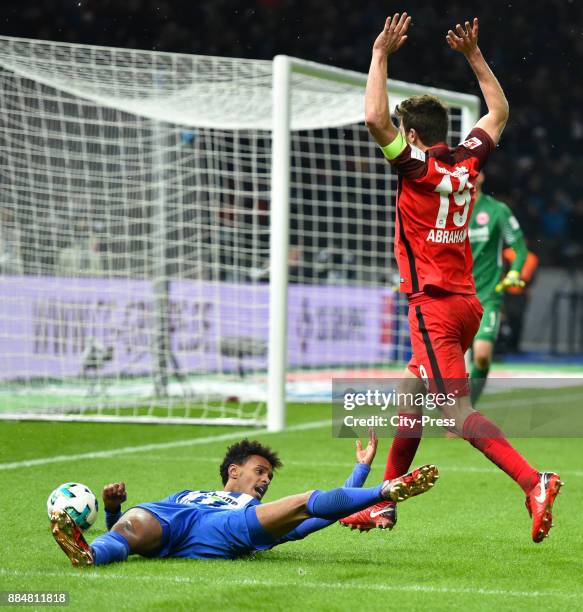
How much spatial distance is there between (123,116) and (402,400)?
24.7ft

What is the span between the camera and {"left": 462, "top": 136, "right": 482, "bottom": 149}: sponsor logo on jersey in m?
5.32

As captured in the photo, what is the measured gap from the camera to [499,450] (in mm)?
4691

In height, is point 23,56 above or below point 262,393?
above

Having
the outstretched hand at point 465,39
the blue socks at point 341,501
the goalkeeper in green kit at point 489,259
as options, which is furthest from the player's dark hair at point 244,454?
the goalkeeper in green kit at point 489,259

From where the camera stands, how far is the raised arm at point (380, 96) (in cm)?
491

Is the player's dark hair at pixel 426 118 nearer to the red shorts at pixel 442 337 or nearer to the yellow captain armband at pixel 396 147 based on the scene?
the yellow captain armband at pixel 396 147

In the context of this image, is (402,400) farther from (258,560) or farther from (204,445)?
(204,445)

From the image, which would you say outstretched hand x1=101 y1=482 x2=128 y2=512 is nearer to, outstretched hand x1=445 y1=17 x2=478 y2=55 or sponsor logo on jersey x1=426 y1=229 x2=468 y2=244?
sponsor logo on jersey x1=426 y1=229 x2=468 y2=244

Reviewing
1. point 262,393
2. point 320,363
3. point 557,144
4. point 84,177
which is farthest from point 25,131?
point 557,144

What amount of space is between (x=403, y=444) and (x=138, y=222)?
6846 mm

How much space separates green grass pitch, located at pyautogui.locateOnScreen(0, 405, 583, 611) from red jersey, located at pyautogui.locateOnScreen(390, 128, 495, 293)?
1.21 m

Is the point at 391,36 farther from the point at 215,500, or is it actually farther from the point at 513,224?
the point at 513,224

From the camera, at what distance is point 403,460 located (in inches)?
207

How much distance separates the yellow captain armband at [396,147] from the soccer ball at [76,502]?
195 centimetres
